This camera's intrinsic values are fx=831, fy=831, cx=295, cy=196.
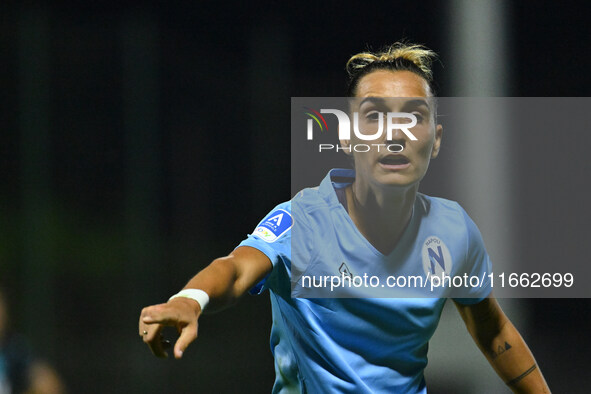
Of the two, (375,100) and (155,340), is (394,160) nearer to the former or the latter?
(375,100)

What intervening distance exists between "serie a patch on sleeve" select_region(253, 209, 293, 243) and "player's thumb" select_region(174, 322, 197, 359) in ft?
1.91

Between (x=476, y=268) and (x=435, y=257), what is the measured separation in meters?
0.15

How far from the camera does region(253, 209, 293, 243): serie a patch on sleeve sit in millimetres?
2467

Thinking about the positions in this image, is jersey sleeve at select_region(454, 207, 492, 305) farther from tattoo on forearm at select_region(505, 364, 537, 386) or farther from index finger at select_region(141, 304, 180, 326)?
index finger at select_region(141, 304, 180, 326)

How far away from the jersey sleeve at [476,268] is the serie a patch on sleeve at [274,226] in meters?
0.70

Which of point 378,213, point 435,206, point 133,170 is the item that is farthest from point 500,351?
point 133,170

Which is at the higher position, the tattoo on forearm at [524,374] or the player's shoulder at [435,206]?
the player's shoulder at [435,206]

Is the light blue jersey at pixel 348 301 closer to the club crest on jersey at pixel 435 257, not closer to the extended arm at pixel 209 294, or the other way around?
the club crest on jersey at pixel 435 257

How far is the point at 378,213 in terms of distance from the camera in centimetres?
277

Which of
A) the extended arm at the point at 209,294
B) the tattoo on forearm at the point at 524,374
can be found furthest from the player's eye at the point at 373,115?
the tattoo on forearm at the point at 524,374

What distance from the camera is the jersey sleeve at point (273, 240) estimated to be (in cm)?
242

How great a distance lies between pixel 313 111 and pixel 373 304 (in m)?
1.00

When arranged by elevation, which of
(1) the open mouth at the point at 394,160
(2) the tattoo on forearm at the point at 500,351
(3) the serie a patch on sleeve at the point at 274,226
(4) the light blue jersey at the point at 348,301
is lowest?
(2) the tattoo on forearm at the point at 500,351

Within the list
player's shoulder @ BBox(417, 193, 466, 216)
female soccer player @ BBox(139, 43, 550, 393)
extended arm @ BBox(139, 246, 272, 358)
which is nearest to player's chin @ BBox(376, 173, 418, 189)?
female soccer player @ BBox(139, 43, 550, 393)
